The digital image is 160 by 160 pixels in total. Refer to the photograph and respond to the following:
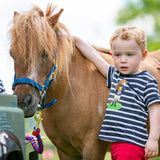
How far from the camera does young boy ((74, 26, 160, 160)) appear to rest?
8.64ft

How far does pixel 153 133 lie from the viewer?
8.45 ft

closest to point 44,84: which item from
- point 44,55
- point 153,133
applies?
point 44,55

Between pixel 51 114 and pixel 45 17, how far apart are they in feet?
3.30

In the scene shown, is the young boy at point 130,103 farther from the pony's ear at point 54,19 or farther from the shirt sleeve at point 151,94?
the pony's ear at point 54,19

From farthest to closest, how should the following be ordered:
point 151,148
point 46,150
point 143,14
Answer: point 143,14
point 46,150
point 151,148

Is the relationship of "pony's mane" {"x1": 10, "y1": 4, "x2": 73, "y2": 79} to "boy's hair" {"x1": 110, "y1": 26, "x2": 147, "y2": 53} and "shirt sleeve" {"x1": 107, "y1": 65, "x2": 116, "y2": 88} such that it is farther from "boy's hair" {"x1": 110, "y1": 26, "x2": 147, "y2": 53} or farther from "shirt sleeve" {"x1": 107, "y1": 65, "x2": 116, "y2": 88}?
"boy's hair" {"x1": 110, "y1": 26, "x2": 147, "y2": 53}

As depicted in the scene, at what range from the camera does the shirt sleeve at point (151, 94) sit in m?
2.61

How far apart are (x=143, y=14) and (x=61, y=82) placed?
1732cm

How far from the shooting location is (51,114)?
331cm

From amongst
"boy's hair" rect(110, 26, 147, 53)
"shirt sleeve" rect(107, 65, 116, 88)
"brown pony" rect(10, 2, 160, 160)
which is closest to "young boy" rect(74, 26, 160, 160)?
"boy's hair" rect(110, 26, 147, 53)

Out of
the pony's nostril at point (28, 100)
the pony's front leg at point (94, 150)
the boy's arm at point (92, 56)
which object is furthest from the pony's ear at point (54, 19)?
the pony's front leg at point (94, 150)

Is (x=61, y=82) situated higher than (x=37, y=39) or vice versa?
(x=37, y=39)

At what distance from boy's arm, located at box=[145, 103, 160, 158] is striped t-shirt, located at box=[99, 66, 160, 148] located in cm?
7

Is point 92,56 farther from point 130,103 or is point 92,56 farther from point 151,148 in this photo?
point 151,148
